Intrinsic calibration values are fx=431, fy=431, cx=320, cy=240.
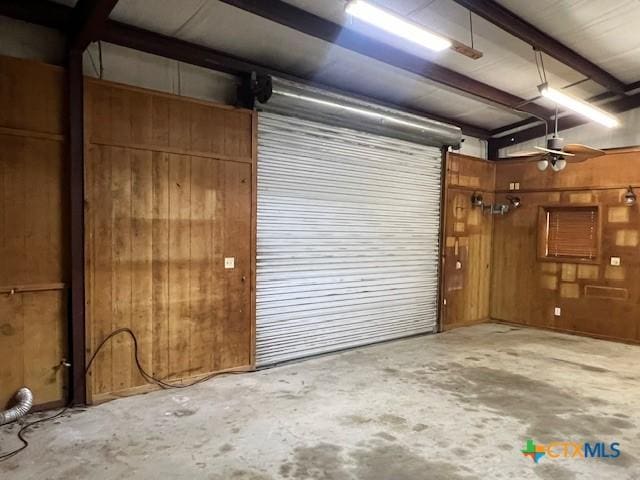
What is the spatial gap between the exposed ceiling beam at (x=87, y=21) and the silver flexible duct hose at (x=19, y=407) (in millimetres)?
2708

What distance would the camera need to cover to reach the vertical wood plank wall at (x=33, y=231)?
128 inches

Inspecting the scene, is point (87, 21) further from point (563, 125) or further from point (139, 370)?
point (563, 125)

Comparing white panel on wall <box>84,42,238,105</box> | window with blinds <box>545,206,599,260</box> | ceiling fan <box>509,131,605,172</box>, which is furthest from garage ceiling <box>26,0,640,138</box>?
window with blinds <box>545,206,599,260</box>

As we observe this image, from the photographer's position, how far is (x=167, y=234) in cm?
397

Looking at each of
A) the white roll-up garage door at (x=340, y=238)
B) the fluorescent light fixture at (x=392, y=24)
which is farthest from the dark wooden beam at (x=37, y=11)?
the fluorescent light fixture at (x=392, y=24)

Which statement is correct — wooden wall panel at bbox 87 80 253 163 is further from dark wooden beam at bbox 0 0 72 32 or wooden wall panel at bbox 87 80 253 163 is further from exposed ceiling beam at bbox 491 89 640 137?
exposed ceiling beam at bbox 491 89 640 137

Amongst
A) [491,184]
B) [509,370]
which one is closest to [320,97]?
[509,370]

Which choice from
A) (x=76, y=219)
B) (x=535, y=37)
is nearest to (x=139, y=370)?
(x=76, y=219)

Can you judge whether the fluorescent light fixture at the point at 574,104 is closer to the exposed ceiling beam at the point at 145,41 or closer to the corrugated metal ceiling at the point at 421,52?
the corrugated metal ceiling at the point at 421,52

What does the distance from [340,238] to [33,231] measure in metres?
3.21

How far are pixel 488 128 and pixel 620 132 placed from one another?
1.88 metres

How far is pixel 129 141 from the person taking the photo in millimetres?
3727

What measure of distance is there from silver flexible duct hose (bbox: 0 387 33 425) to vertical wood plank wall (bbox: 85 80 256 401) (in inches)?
17.6

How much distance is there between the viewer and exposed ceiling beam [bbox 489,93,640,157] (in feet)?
20.0
